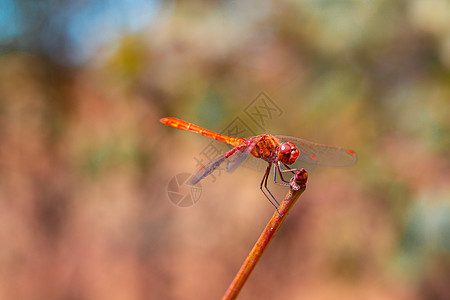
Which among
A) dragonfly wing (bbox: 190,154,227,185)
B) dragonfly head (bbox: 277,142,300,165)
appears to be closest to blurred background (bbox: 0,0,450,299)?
dragonfly wing (bbox: 190,154,227,185)

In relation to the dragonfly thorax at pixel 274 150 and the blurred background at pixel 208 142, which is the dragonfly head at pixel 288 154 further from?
the blurred background at pixel 208 142

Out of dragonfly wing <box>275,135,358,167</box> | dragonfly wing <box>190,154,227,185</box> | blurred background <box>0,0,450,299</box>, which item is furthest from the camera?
blurred background <box>0,0,450,299</box>

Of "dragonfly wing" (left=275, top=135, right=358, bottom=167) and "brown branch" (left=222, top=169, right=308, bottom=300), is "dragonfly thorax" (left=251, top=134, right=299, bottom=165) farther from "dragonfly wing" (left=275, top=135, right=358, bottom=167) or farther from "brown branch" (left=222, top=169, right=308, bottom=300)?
"brown branch" (left=222, top=169, right=308, bottom=300)

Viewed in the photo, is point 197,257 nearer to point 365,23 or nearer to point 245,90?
point 245,90

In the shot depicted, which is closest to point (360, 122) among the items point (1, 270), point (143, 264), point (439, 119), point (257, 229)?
point (439, 119)

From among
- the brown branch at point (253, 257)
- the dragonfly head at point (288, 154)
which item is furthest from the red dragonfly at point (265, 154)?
the brown branch at point (253, 257)

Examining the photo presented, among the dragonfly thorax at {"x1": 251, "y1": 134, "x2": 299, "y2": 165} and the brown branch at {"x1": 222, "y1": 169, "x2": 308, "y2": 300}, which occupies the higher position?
the dragonfly thorax at {"x1": 251, "y1": 134, "x2": 299, "y2": 165}

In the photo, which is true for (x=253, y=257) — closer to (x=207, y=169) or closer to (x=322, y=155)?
(x=207, y=169)
